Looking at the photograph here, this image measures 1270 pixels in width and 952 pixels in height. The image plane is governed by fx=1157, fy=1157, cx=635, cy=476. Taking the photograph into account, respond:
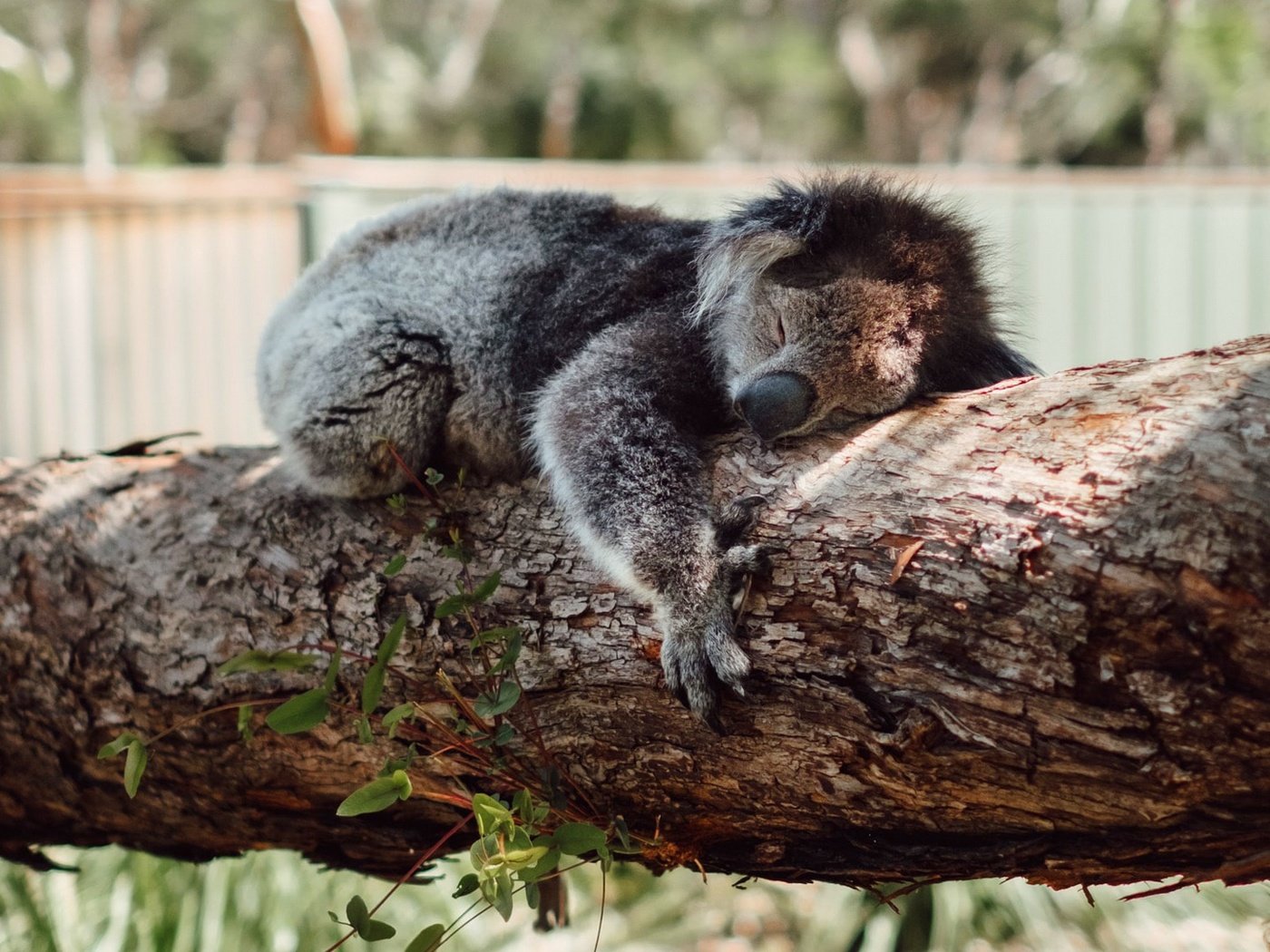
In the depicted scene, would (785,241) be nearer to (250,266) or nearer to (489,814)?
(489,814)

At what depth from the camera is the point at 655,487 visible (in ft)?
7.14

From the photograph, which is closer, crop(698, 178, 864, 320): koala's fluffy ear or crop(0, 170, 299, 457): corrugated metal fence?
crop(698, 178, 864, 320): koala's fluffy ear

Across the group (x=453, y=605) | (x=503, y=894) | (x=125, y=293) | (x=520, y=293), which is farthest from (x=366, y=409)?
(x=125, y=293)

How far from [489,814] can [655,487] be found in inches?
26.7

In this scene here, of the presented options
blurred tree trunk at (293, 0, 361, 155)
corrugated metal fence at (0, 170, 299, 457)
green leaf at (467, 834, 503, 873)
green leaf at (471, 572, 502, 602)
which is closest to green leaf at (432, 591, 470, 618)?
green leaf at (471, 572, 502, 602)

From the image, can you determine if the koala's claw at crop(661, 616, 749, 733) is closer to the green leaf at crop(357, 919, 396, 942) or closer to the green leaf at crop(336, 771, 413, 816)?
the green leaf at crop(336, 771, 413, 816)

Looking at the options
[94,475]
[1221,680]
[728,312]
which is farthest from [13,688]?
[1221,680]

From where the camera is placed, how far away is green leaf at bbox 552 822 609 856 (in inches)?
73.1

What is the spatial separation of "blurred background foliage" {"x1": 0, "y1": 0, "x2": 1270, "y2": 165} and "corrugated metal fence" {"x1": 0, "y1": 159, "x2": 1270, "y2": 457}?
18.0 metres

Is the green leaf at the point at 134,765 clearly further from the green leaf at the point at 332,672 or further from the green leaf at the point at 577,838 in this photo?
the green leaf at the point at 577,838

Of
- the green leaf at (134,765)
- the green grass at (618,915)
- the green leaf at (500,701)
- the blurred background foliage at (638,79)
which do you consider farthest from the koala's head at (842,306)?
the blurred background foliage at (638,79)

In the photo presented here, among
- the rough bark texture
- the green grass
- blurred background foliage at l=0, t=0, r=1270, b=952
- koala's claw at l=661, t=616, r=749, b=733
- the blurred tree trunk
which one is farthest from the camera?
blurred background foliage at l=0, t=0, r=1270, b=952

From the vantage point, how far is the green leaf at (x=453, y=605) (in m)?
2.04

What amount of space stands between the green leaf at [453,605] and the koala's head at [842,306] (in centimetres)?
62
